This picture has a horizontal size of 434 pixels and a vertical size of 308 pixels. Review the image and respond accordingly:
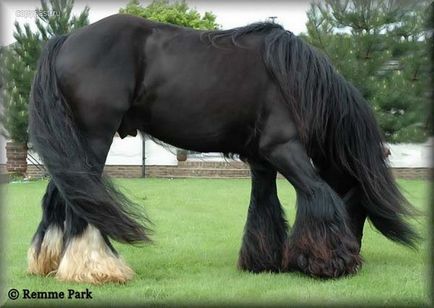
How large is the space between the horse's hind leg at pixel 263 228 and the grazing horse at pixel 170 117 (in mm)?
127

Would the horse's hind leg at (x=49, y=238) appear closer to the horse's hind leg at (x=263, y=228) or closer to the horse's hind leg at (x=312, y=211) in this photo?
the horse's hind leg at (x=263, y=228)

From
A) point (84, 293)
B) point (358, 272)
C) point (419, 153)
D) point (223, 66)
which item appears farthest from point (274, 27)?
point (419, 153)

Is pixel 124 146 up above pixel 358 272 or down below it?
below

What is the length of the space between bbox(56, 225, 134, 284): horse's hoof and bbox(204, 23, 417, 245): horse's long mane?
1369 mm

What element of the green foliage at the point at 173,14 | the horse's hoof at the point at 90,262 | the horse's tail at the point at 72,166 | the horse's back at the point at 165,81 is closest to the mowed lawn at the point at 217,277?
the horse's hoof at the point at 90,262

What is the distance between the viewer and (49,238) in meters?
3.57

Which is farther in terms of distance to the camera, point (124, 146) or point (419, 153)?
point (124, 146)

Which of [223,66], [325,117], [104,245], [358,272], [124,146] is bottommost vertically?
[124,146]

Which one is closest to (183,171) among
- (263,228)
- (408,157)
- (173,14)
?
(408,157)

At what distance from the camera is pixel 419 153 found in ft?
43.5

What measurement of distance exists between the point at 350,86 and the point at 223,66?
2.93ft

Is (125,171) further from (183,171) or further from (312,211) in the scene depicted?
(312,211)

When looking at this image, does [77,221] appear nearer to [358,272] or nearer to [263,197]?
[263,197]

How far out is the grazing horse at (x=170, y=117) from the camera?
3281mm
